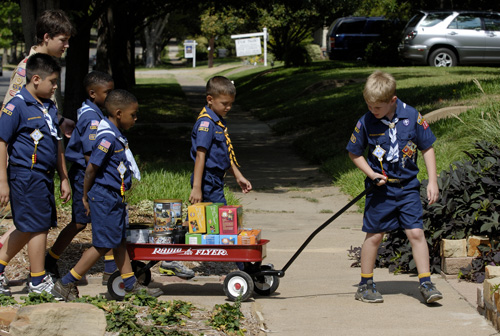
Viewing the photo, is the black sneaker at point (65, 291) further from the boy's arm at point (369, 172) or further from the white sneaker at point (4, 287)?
the boy's arm at point (369, 172)

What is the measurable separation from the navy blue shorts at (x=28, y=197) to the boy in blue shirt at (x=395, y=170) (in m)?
2.22

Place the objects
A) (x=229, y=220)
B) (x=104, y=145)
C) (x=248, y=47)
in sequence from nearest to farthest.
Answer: (x=104, y=145) < (x=229, y=220) < (x=248, y=47)

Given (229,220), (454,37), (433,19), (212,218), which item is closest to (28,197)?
(212,218)

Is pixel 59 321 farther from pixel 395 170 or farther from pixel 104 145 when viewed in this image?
pixel 395 170

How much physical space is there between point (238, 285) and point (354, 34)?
2947 cm

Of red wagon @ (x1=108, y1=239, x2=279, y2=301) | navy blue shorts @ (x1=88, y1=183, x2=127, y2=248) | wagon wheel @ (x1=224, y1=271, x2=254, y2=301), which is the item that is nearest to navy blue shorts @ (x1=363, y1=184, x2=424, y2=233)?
red wagon @ (x1=108, y1=239, x2=279, y2=301)

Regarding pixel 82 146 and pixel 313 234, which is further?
pixel 82 146

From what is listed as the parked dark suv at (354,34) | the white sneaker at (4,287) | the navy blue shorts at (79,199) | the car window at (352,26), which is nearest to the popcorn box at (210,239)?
the navy blue shorts at (79,199)

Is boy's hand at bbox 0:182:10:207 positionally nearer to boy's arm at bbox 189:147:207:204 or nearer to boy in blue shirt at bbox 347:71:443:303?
boy's arm at bbox 189:147:207:204

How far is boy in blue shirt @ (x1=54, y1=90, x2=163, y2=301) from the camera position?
16.8ft

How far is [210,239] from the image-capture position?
5.40 meters

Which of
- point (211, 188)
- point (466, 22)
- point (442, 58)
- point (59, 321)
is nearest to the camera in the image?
point (59, 321)

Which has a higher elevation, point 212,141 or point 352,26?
point 352,26

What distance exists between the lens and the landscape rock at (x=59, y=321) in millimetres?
3951
